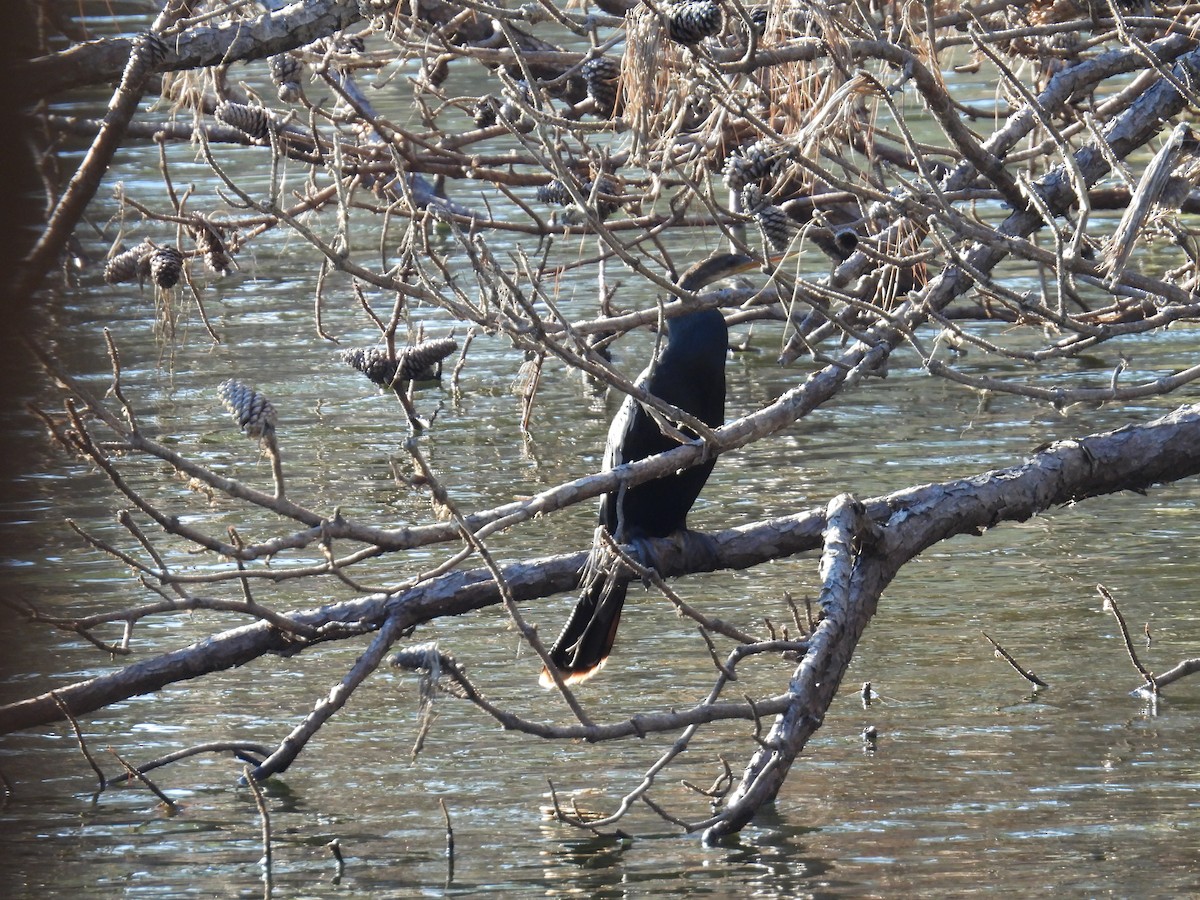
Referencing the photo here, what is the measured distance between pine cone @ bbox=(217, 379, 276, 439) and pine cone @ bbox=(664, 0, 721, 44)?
44.5 inches

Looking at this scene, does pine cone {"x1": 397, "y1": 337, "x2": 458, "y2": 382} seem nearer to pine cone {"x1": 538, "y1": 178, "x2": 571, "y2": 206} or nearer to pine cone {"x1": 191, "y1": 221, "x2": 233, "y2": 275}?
pine cone {"x1": 538, "y1": 178, "x2": 571, "y2": 206}

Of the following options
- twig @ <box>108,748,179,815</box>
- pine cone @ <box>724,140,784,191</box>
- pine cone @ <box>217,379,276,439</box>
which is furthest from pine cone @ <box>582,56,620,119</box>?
pine cone @ <box>217,379,276,439</box>

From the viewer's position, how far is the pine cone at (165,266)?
499 cm

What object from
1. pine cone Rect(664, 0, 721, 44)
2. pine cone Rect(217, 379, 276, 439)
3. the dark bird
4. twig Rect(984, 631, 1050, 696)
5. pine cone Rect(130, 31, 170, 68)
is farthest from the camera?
the dark bird

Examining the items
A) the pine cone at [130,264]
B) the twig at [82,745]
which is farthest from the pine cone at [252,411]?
the pine cone at [130,264]

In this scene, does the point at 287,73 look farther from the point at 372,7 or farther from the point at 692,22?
the point at 692,22

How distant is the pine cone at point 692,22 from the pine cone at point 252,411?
1.13m

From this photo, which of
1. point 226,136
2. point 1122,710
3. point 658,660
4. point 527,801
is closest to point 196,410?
point 226,136

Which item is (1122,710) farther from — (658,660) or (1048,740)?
(658,660)

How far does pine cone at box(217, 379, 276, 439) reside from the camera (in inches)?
95.7

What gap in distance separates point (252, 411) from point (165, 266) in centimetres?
270

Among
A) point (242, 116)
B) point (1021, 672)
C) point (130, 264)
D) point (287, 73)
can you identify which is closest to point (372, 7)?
point (287, 73)

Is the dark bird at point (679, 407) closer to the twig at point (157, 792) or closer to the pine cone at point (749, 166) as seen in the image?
the pine cone at point (749, 166)

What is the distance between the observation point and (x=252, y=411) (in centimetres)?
250
